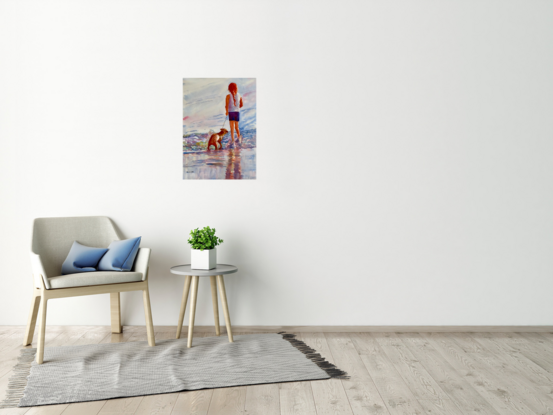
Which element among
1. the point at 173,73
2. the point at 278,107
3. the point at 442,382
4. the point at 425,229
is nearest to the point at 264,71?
the point at 278,107

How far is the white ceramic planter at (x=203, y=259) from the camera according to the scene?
3188 mm

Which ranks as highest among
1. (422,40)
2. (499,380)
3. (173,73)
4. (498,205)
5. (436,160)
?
(422,40)

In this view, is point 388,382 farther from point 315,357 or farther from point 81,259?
point 81,259

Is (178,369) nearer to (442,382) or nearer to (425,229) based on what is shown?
(442,382)

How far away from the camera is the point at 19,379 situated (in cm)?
258

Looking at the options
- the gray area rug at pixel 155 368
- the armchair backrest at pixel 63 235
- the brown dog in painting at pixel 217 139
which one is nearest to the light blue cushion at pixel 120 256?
the armchair backrest at pixel 63 235

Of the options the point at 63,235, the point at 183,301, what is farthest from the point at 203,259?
the point at 63,235

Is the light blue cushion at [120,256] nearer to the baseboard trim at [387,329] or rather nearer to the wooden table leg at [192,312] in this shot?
the wooden table leg at [192,312]

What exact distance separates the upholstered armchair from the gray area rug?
0.18 meters

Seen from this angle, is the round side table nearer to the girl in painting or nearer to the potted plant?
the potted plant

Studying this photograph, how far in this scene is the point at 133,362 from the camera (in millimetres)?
2822

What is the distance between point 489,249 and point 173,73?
8.91ft

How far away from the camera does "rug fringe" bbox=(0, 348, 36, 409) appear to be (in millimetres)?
2301

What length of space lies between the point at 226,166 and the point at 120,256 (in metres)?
1.00
